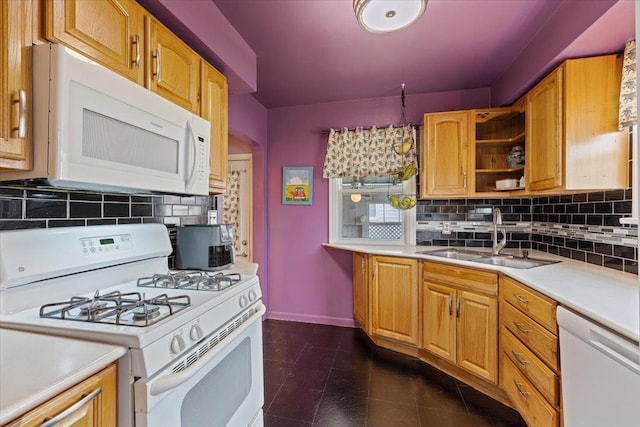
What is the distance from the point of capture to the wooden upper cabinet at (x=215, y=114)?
171 centimetres

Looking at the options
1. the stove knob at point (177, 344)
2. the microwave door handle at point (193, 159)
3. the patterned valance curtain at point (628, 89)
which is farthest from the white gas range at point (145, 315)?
the patterned valance curtain at point (628, 89)

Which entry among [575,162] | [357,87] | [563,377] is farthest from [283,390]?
[357,87]

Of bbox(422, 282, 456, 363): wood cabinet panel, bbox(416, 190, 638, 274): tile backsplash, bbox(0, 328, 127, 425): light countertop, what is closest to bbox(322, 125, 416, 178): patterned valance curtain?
bbox(416, 190, 638, 274): tile backsplash

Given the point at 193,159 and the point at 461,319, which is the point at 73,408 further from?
the point at 461,319

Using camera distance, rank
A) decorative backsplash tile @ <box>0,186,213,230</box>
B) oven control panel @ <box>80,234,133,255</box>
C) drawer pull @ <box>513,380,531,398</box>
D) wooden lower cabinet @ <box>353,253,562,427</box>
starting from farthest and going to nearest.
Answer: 1. drawer pull @ <box>513,380,531,398</box>
2. wooden lower cabinet @ <box>353,253,562,427</box>
3. oven control panel @ <box>80,234,133,255</box>
4. decorative backsplash tile @ <box>0,186,213,230</box>

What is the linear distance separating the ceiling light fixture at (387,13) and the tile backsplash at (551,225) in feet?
5.10

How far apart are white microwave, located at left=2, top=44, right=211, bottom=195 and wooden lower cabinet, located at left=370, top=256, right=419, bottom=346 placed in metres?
1.71

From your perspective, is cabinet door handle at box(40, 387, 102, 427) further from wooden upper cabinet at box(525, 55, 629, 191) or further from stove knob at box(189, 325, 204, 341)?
wooden upper cabinet at box(525, 55, 629, 191)

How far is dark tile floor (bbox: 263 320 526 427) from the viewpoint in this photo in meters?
1.75

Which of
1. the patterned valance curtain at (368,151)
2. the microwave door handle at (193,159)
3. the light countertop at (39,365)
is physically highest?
the patterned valance curtain at (368,151)

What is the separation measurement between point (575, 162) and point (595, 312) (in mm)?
1048

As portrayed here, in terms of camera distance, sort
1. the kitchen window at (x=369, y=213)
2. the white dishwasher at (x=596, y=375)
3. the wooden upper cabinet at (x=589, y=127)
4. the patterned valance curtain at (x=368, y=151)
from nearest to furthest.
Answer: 1. the white dishwasher at (x=596, y=375)
2. the wooden upper cabinet at (x=589, y=127)
3. the patterned valance curtain at (x=368, y=151)
4. the kitchen window at (x=369, y=213)

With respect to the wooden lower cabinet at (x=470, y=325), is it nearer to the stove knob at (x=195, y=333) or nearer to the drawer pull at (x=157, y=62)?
the stove knob at (x=195, y=333)

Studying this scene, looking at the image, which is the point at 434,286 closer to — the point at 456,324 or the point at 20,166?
the point at 456,324
